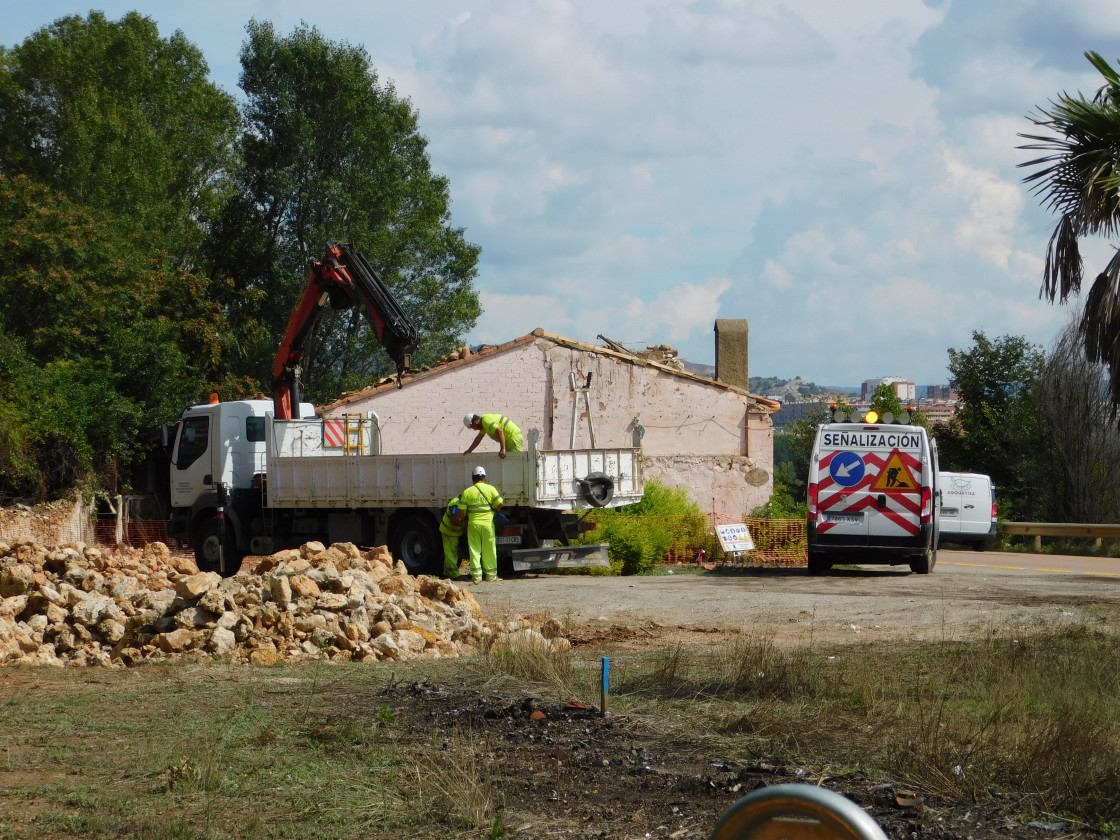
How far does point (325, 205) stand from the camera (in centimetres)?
4031

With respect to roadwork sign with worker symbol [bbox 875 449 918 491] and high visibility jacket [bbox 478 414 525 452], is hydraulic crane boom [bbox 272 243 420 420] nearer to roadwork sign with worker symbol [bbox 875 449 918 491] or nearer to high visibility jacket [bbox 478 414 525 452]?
high visibility jacket [bbox 478 414 525 452]

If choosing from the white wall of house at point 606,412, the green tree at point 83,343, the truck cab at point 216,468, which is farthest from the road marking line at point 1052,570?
the green tree at point 83,343

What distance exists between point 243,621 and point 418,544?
341 inches

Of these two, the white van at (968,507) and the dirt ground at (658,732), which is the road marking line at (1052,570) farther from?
the white van at (968,507)

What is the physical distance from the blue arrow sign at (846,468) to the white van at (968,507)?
11.3 m

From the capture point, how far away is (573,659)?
11258 millimetres

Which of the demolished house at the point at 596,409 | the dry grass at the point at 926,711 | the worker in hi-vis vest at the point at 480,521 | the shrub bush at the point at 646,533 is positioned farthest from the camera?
the demolished house at the point at 596,409

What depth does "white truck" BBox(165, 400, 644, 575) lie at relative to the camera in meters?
19.4

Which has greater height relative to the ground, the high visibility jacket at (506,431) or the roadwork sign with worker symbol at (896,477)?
the high visibility jacket at (506,431)

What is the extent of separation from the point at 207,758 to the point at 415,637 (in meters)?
5.52

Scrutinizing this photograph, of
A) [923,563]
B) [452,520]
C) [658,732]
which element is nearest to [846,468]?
[923,563]

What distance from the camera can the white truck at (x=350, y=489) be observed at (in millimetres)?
19422

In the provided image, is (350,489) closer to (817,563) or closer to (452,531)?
(452,531)

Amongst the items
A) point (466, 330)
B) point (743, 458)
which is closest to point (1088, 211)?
point (743, 458)
